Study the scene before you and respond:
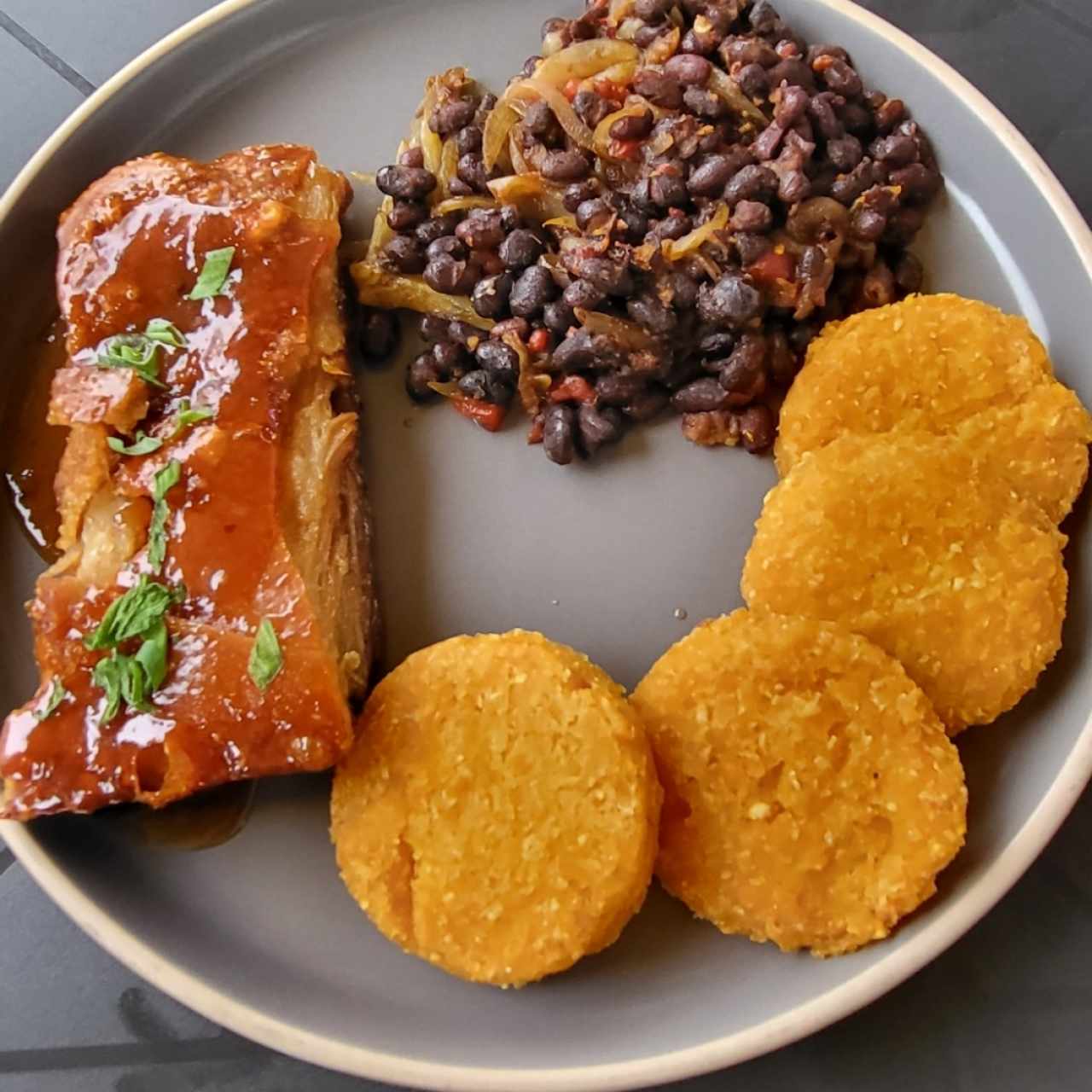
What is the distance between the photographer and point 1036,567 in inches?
111

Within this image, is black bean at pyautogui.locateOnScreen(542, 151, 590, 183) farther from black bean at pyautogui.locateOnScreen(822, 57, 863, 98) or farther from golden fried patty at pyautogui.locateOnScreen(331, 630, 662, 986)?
golden fried patty at pyautogui.locateOnScreen(331, 630, 662, 986)

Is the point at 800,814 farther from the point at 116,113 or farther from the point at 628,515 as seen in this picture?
the point at 116,113

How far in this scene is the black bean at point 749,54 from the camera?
10.7 ft

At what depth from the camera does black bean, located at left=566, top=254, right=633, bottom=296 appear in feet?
10.2

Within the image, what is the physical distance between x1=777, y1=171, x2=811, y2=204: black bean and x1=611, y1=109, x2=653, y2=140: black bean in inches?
16.8

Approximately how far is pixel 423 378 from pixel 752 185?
1125 millimetres

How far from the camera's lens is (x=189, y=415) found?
2.98 metres

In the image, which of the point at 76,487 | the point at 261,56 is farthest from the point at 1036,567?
the point at 261,56

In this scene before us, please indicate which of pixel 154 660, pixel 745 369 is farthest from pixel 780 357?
pixel 154 660

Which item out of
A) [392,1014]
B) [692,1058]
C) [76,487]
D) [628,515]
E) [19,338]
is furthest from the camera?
[19,338]

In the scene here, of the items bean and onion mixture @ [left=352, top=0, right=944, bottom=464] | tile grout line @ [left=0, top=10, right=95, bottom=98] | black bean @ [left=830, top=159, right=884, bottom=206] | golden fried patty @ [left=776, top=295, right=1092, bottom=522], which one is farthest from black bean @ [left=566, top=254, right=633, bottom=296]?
tile grout line @ [left=0, top=10, right=95, bottom=98]

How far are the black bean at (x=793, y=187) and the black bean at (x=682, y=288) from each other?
341mm

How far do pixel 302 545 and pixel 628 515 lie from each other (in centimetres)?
95

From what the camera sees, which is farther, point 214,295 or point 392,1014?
point 214,295
